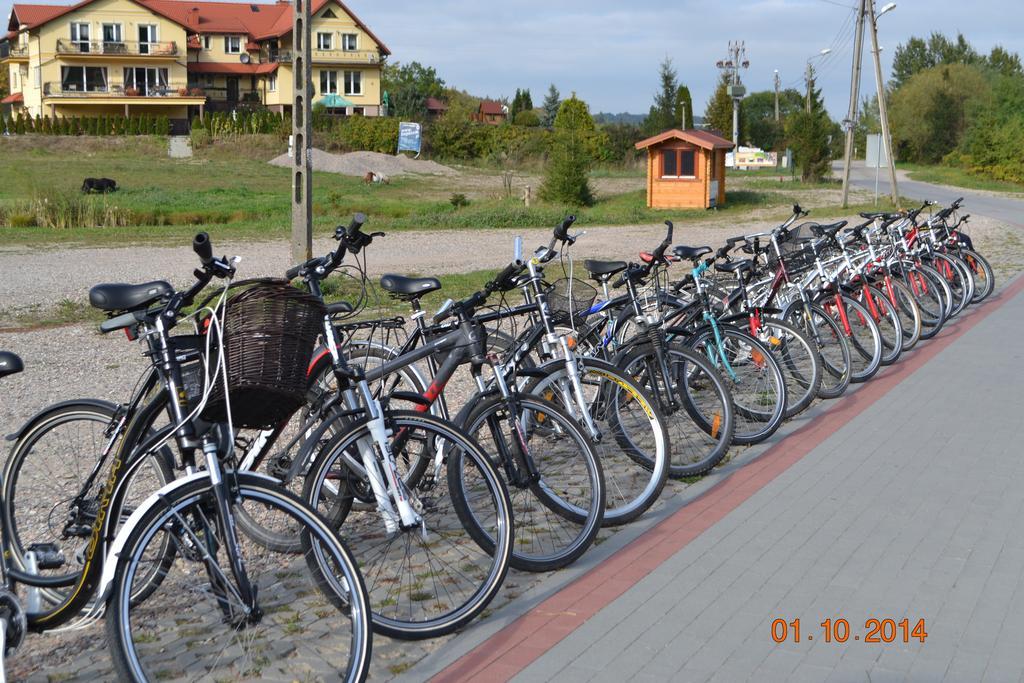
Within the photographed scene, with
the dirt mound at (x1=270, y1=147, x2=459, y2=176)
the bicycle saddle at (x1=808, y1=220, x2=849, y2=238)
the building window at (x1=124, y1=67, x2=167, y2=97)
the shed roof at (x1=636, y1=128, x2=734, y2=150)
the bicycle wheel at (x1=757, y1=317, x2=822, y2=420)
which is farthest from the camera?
the building window at (x1=124, y1=67, x2=167, y2=97)

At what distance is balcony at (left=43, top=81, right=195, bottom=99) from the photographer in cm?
6744

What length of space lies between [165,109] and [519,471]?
231 feet

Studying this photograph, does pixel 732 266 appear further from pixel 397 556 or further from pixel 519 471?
pixel 397 556

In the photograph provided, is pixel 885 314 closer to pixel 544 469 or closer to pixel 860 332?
pixel 860 332

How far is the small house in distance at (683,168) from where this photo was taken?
3559 centimetres

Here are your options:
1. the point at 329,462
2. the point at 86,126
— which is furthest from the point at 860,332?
the point at 86,126

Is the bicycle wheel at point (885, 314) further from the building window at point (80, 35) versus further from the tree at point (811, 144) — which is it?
the building window at point (80, 35)

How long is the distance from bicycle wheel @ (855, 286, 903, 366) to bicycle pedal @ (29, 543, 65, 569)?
22.9 feet

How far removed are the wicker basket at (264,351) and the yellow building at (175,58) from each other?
67188mm

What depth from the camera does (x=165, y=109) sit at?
70.6 meters

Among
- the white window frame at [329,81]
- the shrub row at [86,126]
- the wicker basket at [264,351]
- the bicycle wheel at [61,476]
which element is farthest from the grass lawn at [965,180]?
the wicker basket at [264,351]

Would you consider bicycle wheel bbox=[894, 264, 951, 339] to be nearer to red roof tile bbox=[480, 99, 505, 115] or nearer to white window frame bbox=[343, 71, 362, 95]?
white window frame bbox=[343, 71, 362, 95]

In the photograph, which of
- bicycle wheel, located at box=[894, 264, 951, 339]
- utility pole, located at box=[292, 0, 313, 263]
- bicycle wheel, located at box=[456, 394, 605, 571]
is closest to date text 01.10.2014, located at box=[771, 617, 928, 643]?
bicycle wheel, located at box=[456, 394, 605, 571]

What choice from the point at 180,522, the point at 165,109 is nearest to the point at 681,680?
the point at 180,522
